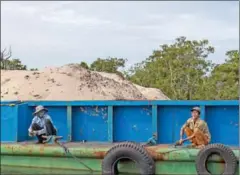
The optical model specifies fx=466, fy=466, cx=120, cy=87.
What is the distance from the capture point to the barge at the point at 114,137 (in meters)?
7.34

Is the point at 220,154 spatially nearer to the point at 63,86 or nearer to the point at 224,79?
the point at 63,86

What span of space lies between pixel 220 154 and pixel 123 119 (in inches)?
79.6

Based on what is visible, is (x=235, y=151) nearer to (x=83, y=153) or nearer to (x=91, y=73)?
(x=83, y=153)

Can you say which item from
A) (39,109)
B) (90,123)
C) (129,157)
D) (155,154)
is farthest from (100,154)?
(39,109)

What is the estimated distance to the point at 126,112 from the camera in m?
8.35

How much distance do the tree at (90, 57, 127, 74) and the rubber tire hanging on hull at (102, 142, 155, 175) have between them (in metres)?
17.7

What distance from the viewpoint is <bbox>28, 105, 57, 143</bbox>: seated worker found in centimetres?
841

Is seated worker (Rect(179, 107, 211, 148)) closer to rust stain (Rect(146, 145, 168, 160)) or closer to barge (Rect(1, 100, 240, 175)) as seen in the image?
barge (Rect(1, 100, 240, 175))

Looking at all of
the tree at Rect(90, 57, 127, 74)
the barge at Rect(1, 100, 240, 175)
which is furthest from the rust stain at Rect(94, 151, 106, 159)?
the tree at Rect(90, 57, 127, 74)

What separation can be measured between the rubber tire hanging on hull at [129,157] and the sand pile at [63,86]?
246 inches

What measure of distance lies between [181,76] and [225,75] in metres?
2.00

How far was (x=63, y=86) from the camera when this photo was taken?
14.5 m

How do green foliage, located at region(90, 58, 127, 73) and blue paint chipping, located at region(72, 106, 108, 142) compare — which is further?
green foliage, located at region(90, 58, 127, 73)

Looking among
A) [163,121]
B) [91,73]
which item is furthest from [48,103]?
[91,73]
